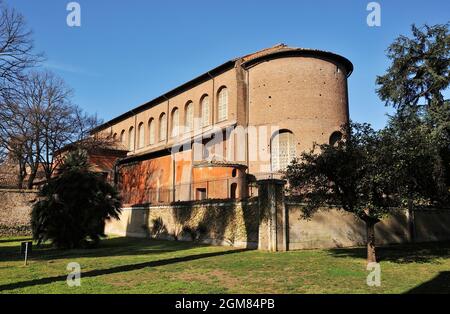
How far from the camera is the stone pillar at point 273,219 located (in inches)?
664

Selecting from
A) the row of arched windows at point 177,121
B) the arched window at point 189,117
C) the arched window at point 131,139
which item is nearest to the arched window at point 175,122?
the row of arched windows at point 177,121

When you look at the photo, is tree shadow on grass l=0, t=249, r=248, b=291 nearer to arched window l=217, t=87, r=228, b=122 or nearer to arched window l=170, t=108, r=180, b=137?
arched window l=217, t=87, r=228, b=122

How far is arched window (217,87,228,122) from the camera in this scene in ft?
118

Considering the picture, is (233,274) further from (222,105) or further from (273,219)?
(222,105)

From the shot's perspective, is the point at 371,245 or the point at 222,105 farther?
the point at 222,105

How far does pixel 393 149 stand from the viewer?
1171 cm

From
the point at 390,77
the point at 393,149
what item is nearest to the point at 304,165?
the point at 393,149

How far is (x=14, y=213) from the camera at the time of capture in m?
31.3

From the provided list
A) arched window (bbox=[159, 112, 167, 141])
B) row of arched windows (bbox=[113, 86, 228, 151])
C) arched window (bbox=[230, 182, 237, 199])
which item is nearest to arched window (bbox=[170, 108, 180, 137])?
row of arched windows (bbox=[113, 86, 228, 151])

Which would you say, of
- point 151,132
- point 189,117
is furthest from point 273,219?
point 151,132

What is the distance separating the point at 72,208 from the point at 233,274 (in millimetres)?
11659

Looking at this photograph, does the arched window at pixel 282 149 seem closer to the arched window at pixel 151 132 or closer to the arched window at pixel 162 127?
the arched window at pixel 162 127

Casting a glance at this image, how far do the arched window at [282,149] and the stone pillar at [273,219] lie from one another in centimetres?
1394
